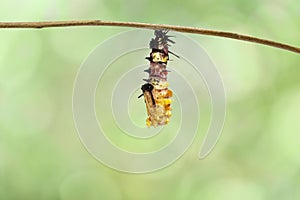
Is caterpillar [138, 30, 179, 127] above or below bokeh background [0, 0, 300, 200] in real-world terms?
below

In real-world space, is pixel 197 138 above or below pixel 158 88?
above

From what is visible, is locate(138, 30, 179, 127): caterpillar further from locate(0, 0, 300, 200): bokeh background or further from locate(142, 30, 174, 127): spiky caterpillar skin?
locate(0, 0, 300, 200): bokeh background

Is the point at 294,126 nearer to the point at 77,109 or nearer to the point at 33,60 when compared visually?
the point at 77,109

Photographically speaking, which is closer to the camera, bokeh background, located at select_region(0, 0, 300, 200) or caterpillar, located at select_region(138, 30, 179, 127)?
caterpillar, located at select_region(138, 30, 179, 127)

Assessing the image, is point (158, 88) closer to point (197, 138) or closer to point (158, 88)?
point (158, 88)

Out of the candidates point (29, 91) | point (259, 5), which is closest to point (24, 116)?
point (29, 91)

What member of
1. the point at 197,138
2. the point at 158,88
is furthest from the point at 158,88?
the point at 197,138

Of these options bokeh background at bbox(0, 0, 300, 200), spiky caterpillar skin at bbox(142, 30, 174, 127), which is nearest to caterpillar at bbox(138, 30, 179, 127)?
spiky caterpillar skin at bbox(142, 30, 174, 127)

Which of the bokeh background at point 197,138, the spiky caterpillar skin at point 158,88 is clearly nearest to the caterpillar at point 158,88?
the spiky caterpillar skin at point 158,88
